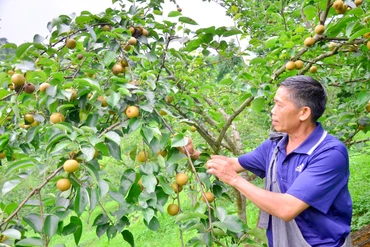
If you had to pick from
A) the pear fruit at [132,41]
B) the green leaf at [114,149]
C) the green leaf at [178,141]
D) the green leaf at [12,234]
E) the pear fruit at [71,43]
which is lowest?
the green leaf at [12,234]

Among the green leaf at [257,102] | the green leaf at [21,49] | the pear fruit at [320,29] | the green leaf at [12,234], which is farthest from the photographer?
the green leaf at [257,102]

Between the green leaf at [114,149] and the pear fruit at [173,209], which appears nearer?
the green leaf at [114,149]

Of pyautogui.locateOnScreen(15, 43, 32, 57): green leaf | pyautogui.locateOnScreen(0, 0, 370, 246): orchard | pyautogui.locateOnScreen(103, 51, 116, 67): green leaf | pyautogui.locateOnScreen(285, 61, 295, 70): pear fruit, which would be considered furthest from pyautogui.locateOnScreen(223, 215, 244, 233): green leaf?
pyautogui.locateOnScreen(285, 61, 295, 70): pear fruit

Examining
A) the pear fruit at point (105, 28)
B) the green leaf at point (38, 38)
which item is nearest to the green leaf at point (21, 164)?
the green leaf at point (38, 38)

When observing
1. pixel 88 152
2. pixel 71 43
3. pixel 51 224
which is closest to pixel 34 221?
pixel 51 224

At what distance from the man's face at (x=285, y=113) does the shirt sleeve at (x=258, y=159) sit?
24 cm

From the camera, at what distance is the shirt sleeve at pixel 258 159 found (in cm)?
184

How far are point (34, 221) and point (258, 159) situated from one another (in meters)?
1.18

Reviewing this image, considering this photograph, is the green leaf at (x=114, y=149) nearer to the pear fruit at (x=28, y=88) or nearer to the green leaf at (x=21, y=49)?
the pear fruit at (x=28, y=88)

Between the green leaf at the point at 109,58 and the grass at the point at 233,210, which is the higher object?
the green leaf at the point at 109,58

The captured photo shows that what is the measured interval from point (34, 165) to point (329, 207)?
116 centimetres

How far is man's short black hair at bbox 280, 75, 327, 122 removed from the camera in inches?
62.0

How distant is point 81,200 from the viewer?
1.04 meters

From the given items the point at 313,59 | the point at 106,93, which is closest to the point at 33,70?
the point at 106,93
